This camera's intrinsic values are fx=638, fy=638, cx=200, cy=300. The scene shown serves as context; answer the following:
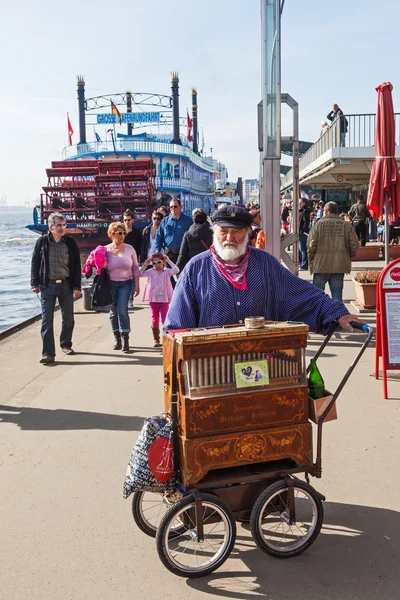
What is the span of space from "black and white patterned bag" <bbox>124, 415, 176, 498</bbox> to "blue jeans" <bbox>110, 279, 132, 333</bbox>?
17.2ft

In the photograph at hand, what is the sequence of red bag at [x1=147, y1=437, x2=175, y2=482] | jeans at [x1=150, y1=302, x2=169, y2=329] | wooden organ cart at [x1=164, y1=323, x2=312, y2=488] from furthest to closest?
jeans at [x1=150, y1=302, x2=169, y2=329] < red bag at [x1=147, y1=437, x2=175, y2=482] < wooden organ cart at [x1=164, y1=323, x2=312, y2=488]

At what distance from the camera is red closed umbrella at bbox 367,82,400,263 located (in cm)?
838

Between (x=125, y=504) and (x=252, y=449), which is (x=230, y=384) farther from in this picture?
(x=125, y=504)

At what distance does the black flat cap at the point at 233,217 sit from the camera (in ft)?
11.7

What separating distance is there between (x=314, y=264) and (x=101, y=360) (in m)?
3.28

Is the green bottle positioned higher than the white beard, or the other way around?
the white beard

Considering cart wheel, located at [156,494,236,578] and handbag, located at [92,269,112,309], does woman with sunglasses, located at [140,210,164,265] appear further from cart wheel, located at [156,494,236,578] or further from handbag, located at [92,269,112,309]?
cart wheel, located at [156,494,236,578]

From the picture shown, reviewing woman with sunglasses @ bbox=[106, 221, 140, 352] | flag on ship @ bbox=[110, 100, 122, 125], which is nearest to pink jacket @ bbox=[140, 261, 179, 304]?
woman with sunglasses @ bbox=[106, 221, 140, 352]

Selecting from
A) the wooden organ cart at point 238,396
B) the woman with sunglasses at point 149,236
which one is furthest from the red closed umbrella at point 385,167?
the wooden organ cart at point 238,396

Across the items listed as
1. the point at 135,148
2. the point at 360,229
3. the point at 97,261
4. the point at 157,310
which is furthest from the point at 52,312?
the point at 135,148

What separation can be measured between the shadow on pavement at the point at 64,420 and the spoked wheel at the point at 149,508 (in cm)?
154

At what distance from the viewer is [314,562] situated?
338 centimetres

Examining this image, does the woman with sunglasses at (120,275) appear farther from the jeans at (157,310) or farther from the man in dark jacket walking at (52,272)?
the man in dark jacket walking at (52,272)

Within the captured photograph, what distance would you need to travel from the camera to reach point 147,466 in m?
3.30
